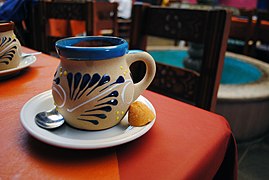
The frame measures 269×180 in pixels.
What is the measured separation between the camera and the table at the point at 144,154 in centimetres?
30

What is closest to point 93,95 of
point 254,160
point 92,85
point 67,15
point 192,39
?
point 92,85

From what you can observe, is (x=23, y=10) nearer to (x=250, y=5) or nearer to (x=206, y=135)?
(x=206, y=135)

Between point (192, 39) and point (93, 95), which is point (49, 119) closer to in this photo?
point (93, 95)

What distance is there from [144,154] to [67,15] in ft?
4.07

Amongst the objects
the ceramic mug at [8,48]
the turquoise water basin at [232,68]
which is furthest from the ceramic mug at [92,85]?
the turquoise water basin at [232,68]

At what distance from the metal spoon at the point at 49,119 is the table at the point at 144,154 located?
27 millimetres

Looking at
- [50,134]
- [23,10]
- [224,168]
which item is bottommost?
[224,168]

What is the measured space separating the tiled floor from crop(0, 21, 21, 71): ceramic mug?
1.20 m

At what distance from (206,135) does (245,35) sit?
2118mm

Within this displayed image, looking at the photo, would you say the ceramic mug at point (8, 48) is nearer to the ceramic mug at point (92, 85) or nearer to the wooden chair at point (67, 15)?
the ceramic mug at point (92, 85)

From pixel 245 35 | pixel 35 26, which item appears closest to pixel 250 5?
pixel 245 35

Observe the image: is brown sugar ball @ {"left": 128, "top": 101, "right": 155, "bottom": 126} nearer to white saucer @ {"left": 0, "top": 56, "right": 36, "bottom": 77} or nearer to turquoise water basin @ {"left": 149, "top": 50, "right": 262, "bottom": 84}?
white saucer @ {"left": 0, "top": 56, "right": 36, "bottom": 77}

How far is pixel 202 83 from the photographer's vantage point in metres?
0.83

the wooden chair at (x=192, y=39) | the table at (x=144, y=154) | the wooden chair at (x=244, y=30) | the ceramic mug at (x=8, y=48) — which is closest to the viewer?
the table at (x=144, y=154)
